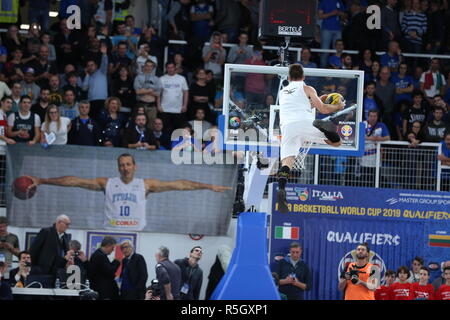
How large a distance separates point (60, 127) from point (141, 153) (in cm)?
170

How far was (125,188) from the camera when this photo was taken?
2319 centimetres

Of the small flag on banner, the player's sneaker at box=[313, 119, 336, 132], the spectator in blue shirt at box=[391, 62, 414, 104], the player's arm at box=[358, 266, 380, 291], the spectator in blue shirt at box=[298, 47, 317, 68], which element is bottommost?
the player's arm at box=[358, 266, 380, 291]

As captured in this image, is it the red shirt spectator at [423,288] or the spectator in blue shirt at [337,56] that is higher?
the spectator in blue shirt at [337,56]

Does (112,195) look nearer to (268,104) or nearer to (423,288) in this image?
(268,104)

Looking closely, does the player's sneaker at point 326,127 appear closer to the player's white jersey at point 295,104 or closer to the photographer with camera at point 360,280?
the player's white jersey at point 295,104

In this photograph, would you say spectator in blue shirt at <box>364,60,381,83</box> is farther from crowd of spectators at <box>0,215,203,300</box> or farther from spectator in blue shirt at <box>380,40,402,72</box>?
crowd of spectators at <box>0,215,203,300</box>

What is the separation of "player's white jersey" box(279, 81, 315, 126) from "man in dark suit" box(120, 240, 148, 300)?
21.4 ft

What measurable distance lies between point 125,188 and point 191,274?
2.29m

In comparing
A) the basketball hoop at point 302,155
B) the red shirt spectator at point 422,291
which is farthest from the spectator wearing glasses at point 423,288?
the basketball hoop at point 302,155

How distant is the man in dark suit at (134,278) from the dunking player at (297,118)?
6200mm

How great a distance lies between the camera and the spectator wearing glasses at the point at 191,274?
73.2ft

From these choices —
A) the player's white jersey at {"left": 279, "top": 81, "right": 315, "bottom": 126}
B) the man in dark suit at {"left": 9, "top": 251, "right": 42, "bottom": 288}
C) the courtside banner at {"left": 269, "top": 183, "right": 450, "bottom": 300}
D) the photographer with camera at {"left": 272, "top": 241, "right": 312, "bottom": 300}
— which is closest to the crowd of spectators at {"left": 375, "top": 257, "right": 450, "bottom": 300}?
the courtside banner at {"left": 269, "top": 183, "right": 450, "bottom": 300}

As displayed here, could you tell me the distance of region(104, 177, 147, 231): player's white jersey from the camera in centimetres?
2311
